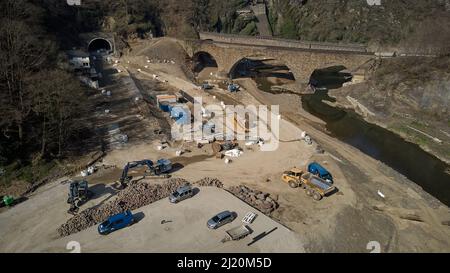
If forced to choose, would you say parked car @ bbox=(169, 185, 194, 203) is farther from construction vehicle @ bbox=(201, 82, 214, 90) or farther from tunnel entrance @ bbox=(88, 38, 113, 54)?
tunnel entrance @ bbox=(88, 38, 113, 54)

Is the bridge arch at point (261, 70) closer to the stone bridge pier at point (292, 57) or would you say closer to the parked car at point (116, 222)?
the stone bridge pier at point (292, 57)

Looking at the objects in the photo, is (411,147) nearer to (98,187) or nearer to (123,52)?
(98,187)

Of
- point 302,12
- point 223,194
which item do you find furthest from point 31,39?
point 302,12

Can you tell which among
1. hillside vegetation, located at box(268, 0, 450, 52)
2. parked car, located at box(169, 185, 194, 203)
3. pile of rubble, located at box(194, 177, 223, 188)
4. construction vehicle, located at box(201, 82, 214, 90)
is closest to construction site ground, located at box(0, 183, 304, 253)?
parked car, located at box(169, 185, 194, 203)

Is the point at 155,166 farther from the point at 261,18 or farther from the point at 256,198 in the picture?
the point at 261,18

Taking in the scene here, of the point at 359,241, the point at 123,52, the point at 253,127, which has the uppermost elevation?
the point at 123,52

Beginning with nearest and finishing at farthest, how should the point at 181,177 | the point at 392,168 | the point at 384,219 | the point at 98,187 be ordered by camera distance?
1. the point at 384,219
2. the point at 98,187
3. the point at 181,177
4. the point at 392,168

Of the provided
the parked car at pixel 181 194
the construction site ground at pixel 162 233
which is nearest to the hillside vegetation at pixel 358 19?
the parked car at pixel 181 194
